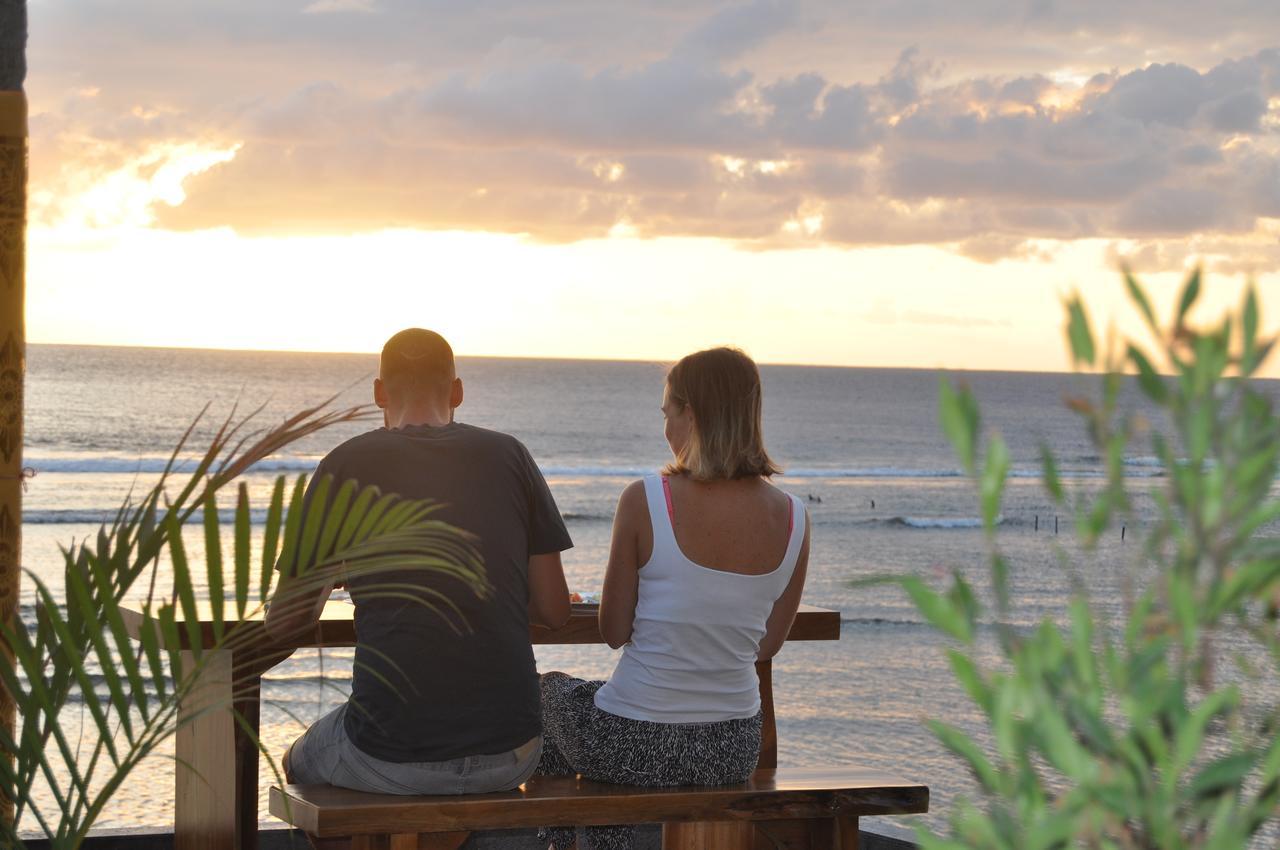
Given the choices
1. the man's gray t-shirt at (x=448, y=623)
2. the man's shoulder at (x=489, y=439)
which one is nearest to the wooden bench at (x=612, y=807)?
the man's gray t-shirt at (x=448, y=623)

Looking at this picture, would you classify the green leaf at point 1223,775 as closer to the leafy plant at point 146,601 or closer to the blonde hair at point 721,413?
the leafy plant at point 146,601

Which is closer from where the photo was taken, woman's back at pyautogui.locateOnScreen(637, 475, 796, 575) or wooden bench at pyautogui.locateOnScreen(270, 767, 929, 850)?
wooden bench at pyautogui.locateOnScreen(270, 767, 929, 850)

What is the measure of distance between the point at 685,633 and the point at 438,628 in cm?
58

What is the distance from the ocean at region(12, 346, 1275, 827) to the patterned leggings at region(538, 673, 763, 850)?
2.54 feet

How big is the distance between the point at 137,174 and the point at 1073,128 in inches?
535

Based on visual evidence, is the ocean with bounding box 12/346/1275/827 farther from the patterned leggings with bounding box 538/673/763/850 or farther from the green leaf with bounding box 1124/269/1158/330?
the patterned leggings with bounding box 538/673/763/850

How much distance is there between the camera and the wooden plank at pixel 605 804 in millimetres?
2840

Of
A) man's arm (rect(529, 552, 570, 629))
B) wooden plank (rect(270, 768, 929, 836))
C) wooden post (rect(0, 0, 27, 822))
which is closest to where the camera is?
wooden post (rect(0, 0, 27, 822))

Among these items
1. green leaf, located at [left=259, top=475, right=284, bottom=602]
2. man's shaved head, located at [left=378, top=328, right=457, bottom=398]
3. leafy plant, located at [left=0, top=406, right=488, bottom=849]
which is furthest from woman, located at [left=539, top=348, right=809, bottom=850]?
green leaf, located at [left=259, top=475, right=284, bottom=602]

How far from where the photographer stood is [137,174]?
21.4 m

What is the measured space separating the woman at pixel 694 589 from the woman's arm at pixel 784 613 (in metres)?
0.09

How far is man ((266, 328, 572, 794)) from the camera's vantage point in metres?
2.90

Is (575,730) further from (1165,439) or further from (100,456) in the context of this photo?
(100,456)

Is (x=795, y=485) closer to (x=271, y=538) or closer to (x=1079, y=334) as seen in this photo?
(x=271, y=538)
